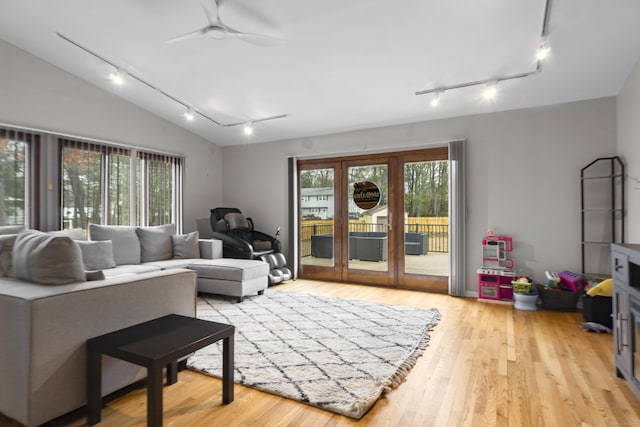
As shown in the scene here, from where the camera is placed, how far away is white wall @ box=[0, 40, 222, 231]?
390cm

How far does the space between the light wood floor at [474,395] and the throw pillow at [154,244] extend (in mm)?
2649

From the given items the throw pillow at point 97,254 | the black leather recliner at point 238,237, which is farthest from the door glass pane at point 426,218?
the throw pillow at point 97,254

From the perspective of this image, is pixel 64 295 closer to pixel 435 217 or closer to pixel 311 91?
pixel 311 91

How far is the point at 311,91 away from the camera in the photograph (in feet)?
14.2

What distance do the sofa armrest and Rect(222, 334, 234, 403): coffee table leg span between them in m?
3.14

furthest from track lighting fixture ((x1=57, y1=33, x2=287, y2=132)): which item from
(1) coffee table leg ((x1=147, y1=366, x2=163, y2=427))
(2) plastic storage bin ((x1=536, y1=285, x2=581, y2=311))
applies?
(2) plastic storage bin ((x1=536, y1=285, x2=581, y2=311))

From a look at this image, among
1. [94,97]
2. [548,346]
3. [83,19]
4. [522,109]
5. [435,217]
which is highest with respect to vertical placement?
[83,19]

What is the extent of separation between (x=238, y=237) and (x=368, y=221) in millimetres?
2001

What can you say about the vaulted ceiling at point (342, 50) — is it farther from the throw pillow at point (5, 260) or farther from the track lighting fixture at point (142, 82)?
the throw pillow at point (5, 260)

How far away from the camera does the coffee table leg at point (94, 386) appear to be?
5.72 feet

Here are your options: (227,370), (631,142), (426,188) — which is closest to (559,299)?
(631,142)

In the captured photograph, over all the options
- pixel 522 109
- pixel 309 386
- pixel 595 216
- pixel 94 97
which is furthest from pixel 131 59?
pixel 595 216

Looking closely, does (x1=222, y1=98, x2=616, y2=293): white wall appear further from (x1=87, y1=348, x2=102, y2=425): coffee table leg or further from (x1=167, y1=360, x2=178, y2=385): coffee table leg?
→ (x1=87, y1=348, x2=102, y2=425): coffee table leg

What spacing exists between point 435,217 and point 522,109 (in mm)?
1706
